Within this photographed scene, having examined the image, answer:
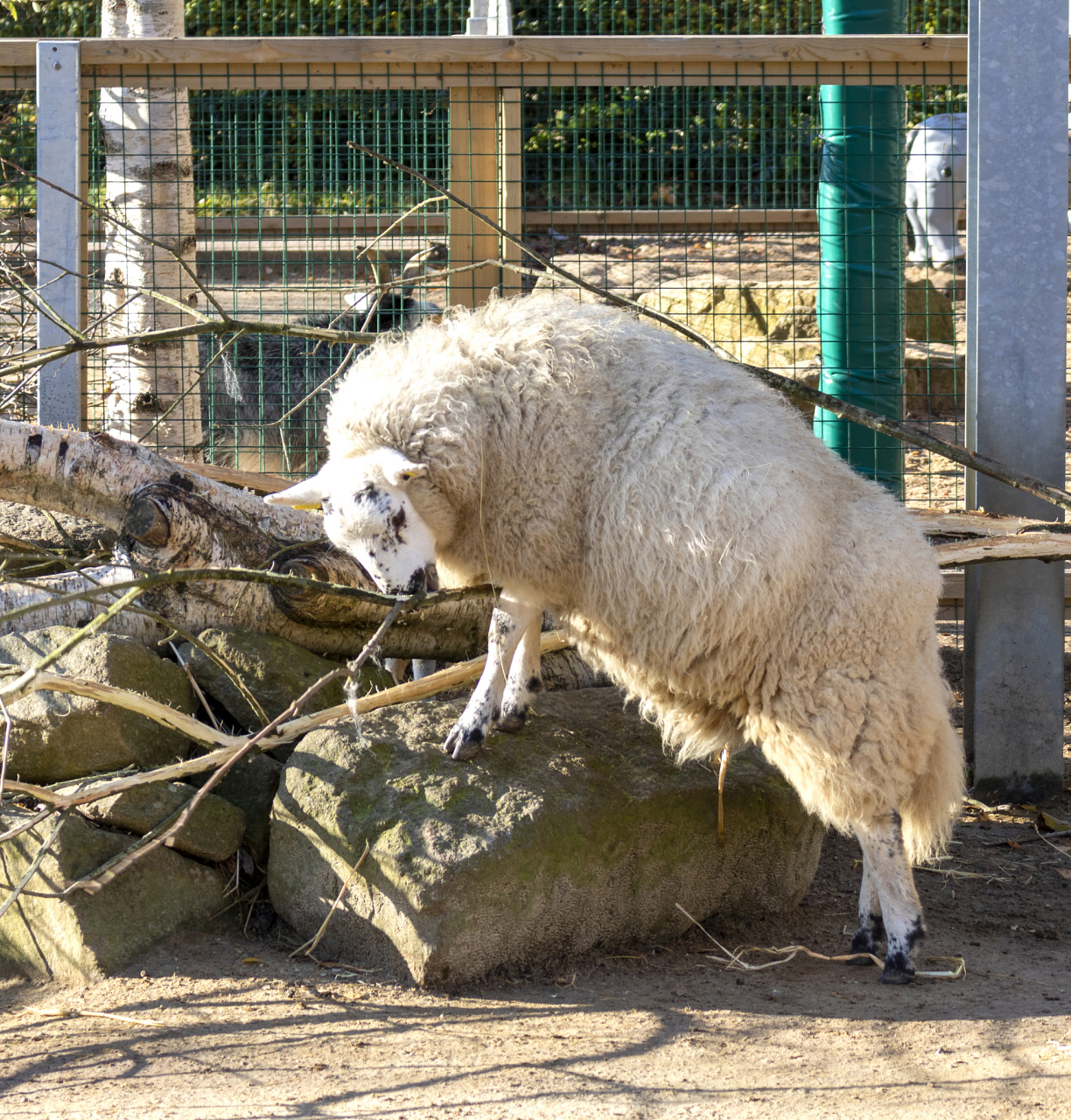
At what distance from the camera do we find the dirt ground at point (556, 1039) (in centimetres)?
261

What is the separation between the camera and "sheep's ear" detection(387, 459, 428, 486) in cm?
309

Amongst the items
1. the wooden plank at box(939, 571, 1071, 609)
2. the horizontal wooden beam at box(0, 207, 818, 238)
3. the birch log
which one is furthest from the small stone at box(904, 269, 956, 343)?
the birch log

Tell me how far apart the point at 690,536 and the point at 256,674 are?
1.69 metres

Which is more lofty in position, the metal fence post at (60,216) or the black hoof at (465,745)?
the metal fence post at (60,216)

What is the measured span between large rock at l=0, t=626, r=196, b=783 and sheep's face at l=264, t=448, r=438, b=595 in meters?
0.98

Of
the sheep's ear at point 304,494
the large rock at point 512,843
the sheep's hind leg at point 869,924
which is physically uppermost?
the sheep's ear at point 304,494

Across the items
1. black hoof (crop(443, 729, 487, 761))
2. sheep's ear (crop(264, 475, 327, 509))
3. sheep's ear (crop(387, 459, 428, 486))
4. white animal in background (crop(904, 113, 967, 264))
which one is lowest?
black hoof (crop(443, 729, 487, 761))

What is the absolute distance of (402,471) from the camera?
309 centimetres

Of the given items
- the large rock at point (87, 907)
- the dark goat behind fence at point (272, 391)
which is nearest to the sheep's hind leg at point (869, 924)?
the large rock at point (87, 907)

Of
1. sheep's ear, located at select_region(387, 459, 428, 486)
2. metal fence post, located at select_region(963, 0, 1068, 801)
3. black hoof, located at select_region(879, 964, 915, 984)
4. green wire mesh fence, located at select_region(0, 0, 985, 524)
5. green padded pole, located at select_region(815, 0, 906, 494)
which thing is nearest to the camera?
sheep's ear, located at select_region(387, 459, 428, 486)

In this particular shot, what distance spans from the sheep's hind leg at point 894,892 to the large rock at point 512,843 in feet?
1.66

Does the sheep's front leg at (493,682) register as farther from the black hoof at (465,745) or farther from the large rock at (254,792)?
the large rock at (254,792)

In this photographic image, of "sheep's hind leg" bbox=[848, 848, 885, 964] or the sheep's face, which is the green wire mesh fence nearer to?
the sheep's face

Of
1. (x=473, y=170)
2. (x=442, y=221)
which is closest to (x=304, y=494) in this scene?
(x=473, y=170)
